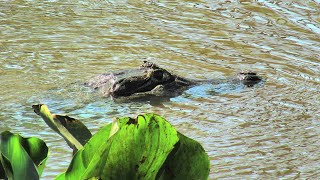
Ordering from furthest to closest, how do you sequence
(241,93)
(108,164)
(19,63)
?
(19,63), (241,93), (108,164)

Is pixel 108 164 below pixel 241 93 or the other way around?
the other way around

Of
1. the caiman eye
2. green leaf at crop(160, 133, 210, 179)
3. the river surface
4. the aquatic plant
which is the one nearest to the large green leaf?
the aquatic plant

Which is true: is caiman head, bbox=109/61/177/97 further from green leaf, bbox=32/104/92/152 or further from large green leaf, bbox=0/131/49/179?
large green leaf, bbox=0/131/49/179

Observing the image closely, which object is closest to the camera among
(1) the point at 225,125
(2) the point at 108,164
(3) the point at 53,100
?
(2) the point at 108,164

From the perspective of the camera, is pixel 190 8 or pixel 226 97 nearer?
pixel 226 97

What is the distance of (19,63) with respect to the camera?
7.11 m

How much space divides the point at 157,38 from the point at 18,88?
226cm

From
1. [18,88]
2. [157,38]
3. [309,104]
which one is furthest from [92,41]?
[309,104]

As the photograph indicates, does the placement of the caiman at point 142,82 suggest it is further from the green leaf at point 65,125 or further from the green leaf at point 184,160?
the green leaf at point 184,160

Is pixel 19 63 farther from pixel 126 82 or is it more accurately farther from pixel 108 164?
pixel 108 164

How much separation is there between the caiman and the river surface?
0.36 feet

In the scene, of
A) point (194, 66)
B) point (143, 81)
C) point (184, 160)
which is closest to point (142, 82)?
point (143, 81)

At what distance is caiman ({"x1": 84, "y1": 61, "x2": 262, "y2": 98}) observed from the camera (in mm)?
6223

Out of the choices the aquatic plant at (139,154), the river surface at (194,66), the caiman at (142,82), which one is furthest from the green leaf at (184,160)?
the caiman at (142,82)
